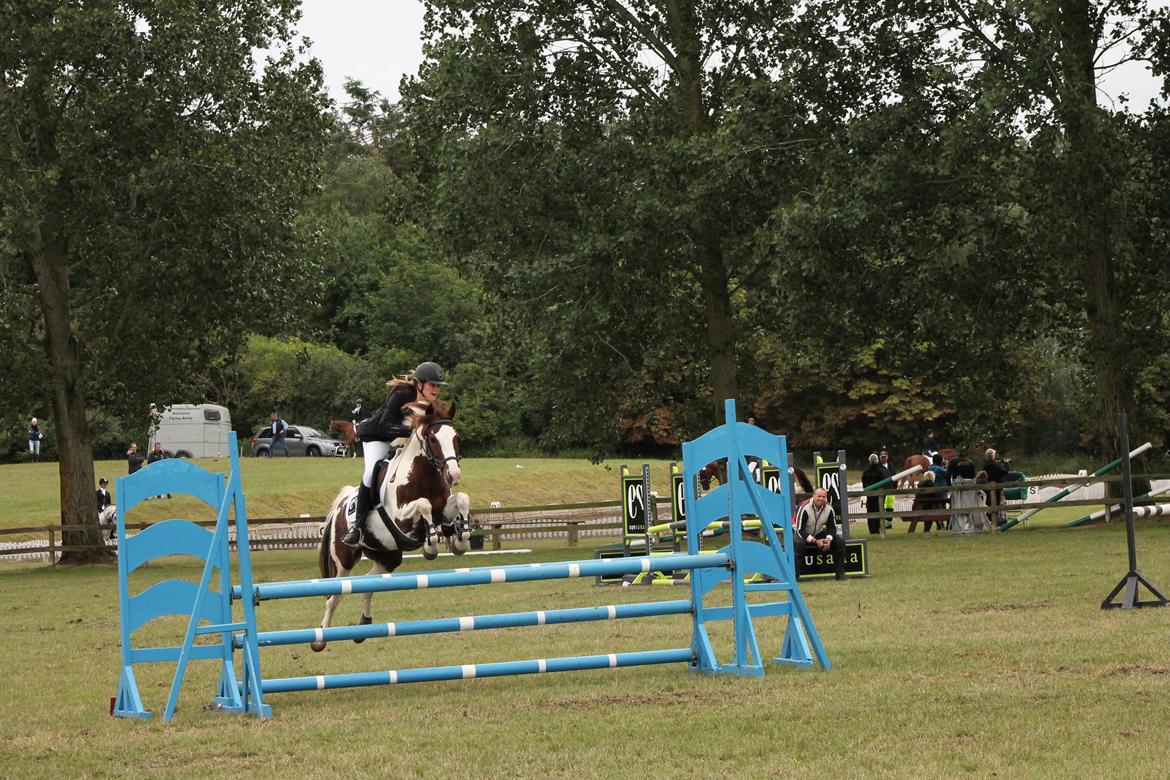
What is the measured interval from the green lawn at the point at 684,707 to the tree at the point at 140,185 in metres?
13.9

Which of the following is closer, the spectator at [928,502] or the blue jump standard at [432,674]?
the blue jump standard at [432,674]

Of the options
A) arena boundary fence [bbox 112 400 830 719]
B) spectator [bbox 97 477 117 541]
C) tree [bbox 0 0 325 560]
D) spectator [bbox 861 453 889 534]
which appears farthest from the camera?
spectator [bbox 861 453 889 534]

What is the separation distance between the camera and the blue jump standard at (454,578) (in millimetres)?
9992

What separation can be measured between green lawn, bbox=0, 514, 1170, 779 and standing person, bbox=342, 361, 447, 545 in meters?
1.41

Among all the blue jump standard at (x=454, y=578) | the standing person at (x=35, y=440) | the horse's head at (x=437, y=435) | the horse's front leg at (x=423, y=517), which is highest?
the standing person at (x=35, y=440)

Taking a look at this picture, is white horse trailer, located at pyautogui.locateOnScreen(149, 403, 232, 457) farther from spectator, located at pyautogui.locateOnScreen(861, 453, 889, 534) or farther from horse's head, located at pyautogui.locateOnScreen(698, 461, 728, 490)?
horse's head, located at pyautogui.locateOnScreen(698, 461, 728, 490)

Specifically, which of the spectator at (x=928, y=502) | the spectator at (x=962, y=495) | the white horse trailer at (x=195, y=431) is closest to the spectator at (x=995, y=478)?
the spectator at (x=962, y=495)

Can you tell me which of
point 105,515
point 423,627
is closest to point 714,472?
point 423,627

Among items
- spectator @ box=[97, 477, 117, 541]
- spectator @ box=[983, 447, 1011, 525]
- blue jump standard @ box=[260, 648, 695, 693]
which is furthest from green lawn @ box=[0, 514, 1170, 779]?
spectator @ box=[97, 477, 117, 541]

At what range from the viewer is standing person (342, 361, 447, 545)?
12578mm

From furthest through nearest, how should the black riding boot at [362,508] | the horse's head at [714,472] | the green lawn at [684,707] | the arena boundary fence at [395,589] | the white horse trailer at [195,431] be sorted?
the white horse trailer at [195,431] → the horse's head at [714,472] → the black riding boot at [362,508] → the arena boundary fence at [395,589] → the green lawn at [684,707]

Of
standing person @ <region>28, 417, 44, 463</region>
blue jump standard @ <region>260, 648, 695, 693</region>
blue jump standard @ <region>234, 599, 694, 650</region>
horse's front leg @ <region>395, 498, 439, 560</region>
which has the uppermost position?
standing person @ <region>28, 417, 44, 463</region>

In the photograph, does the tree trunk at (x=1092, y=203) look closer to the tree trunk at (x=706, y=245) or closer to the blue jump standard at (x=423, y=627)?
the tree trunk at (x=706, y=245)

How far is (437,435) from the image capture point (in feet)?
39.8
